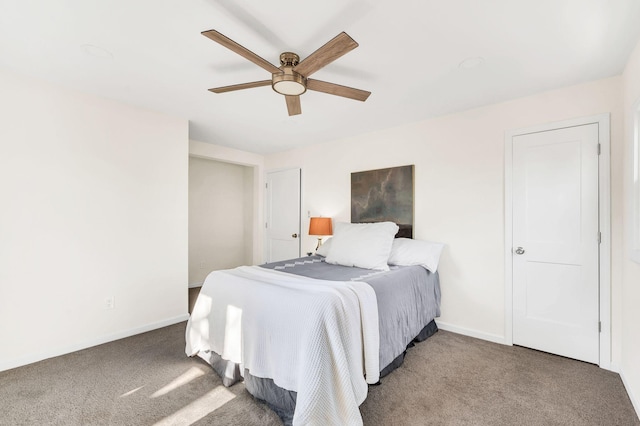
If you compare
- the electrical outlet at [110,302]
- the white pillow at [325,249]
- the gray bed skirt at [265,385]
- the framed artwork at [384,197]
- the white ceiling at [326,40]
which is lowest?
the gray bed skirt at [265,385]

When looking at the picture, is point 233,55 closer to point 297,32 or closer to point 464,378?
point 297,32

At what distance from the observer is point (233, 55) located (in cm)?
197

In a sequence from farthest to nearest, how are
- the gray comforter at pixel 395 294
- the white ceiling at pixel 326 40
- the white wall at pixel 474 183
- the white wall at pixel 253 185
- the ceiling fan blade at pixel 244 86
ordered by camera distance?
the white wall at pixel 253 185, the white wall at pixel 474 183, the gray comforter at pixel 395 294, the ceiling fan blade at pixel 244 86, the white ceiling at pixel 326 40

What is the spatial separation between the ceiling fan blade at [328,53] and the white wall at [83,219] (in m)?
2.12

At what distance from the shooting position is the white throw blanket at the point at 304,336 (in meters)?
1.46

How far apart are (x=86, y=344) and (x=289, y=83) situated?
9.53 ft

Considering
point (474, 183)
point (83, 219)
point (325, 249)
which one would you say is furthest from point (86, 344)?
point (474, 183)

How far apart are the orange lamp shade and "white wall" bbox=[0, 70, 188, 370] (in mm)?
1626

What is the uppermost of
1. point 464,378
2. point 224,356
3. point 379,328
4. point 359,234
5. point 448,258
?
point 359,234

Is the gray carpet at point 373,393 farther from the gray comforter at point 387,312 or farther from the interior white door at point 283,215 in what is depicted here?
the interior white door at point 283,215

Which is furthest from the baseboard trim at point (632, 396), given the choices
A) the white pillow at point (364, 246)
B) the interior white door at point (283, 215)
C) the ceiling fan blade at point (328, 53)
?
the interior white door at point (283, 215)

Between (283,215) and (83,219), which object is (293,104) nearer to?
(83,219)

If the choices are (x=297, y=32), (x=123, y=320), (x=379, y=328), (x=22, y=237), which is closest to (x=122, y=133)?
(x=22, y=237)

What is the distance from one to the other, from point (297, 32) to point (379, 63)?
0.67 meters
